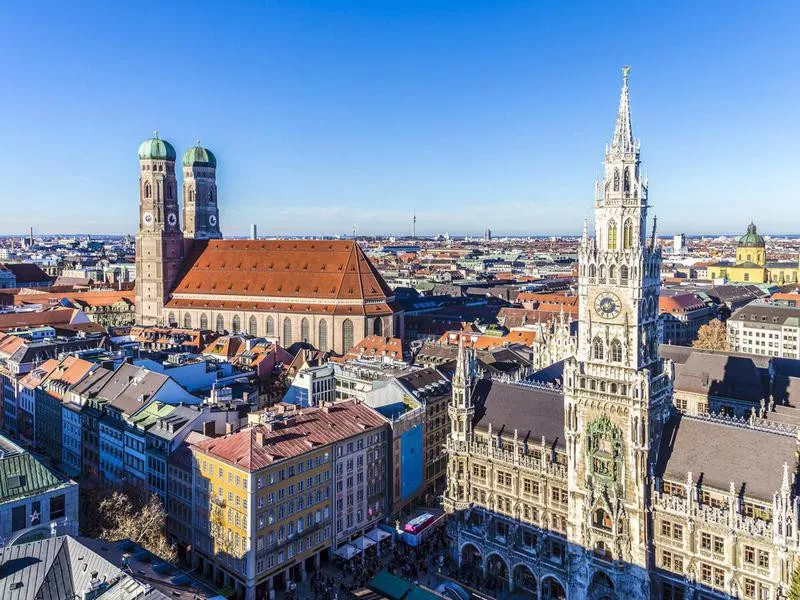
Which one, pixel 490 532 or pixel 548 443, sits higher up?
pixel 548 443

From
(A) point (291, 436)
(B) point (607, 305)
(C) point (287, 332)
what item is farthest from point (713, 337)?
(A) point (291, 436)

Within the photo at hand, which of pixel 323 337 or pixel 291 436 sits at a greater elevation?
pixel 323 337

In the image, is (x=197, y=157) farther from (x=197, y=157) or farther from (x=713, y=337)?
(x=713, y=337)

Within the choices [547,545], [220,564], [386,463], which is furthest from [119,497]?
[547,545]

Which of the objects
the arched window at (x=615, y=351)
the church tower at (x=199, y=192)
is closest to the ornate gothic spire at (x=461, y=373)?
the arched window at (x=615, y=351)

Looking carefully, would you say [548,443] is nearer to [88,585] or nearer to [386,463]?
[386,463]

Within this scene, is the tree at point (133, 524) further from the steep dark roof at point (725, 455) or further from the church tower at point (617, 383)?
the steep dark roof at point (725, 455)

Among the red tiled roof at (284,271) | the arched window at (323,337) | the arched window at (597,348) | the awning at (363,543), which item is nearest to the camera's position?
the arched window at (597,348)
